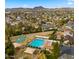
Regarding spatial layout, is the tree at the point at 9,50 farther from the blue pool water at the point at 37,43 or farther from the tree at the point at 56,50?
the tree at the point at 56,50

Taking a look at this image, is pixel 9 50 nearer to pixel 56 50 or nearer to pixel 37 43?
pixel 37 43

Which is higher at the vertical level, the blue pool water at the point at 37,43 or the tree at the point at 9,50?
the blue pool water at the point at 37,43

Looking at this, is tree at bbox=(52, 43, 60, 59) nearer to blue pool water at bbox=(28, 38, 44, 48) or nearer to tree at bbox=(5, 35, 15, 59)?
blue pool water at bbox=(28, 38, 44, 48)

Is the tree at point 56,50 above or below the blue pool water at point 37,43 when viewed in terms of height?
below

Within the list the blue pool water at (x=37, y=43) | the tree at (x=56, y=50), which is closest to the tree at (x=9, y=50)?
the blue pool water at (x=37, y=43)

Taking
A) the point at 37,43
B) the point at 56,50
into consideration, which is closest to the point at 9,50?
the point at 37,43

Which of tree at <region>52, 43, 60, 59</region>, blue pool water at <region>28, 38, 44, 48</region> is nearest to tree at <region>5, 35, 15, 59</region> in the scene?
blue pool water at <region>28, 38, 44, 48</region>

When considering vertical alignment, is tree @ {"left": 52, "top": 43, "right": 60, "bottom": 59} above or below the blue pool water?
below

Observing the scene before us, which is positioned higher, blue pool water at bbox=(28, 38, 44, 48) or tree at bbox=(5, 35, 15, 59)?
blue pool water at bbox=(28, 38, 44, 48)
